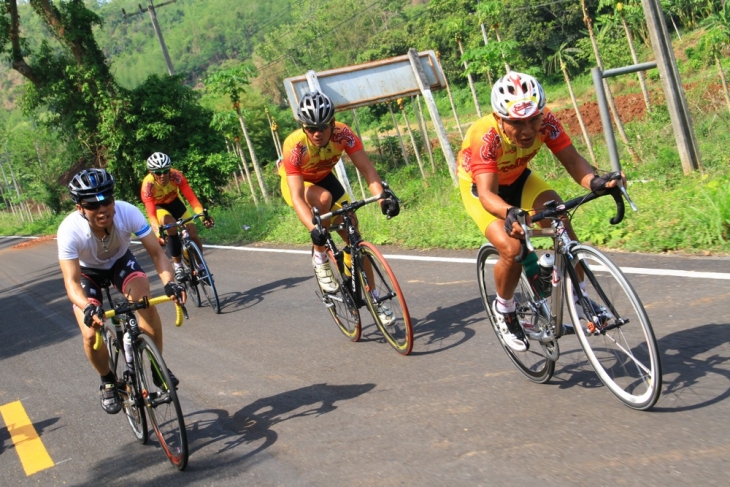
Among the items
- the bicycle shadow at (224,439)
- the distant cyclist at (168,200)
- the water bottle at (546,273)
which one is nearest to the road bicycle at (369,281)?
the bicycle shadow at (224,439)

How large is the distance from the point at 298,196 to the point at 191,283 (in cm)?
418

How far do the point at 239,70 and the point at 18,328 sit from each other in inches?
652

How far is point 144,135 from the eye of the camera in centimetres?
2991

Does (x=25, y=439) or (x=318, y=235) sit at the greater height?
(x=318, y=235)

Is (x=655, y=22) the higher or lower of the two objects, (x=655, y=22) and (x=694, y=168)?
the higher

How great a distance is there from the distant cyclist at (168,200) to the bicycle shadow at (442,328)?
3831 millimetres

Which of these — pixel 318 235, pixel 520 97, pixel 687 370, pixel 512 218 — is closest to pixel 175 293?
pixel 318 235

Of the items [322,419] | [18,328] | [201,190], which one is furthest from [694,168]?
[201,190]

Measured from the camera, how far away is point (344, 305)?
22.3 feet

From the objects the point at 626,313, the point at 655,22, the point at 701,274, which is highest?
the point at 655,22

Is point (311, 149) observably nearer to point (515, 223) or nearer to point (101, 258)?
point (101, 258)

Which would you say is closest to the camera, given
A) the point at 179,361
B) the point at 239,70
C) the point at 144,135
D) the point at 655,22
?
the point at 179,361

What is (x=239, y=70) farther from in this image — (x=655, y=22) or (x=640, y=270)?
(x=640, y=270)

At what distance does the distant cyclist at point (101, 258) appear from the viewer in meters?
4.76
